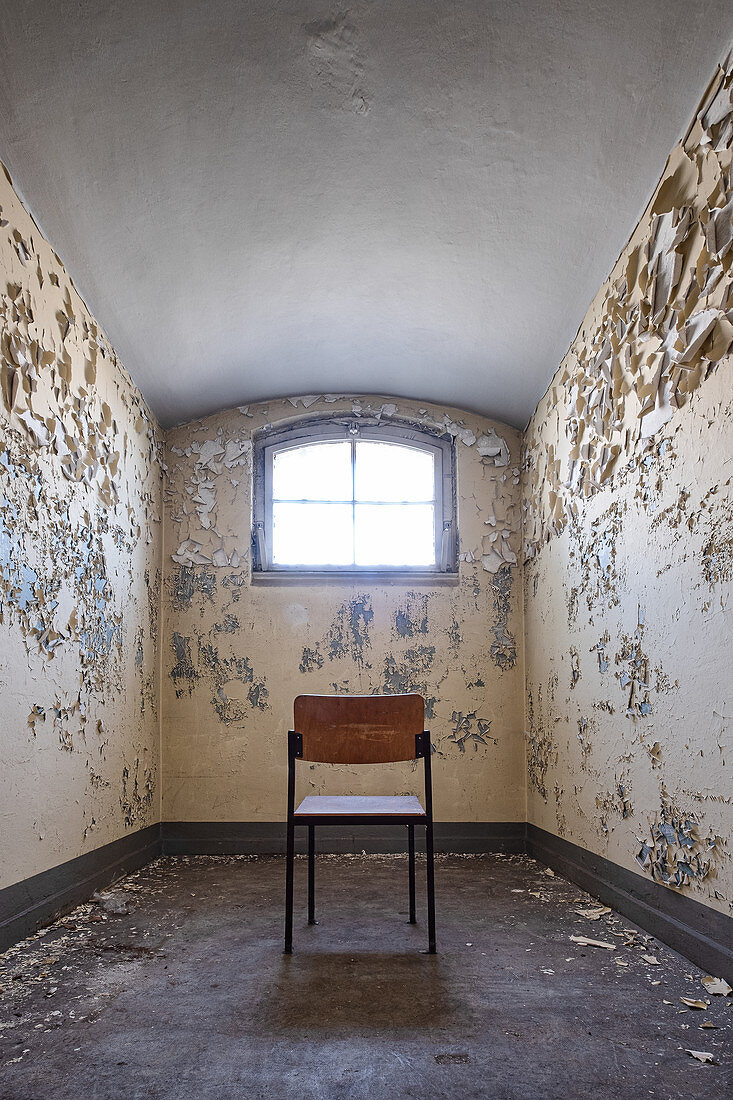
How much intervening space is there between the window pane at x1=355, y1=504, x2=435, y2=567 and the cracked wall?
18cm

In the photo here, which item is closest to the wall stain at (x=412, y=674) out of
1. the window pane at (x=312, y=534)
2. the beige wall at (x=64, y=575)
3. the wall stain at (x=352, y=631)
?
the wall stain at (x=352, y=631)

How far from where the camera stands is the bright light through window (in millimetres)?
4410

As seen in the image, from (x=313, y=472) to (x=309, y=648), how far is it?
1.01m

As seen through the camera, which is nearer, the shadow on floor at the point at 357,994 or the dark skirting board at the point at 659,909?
the shadow on floor at the point at 357,994

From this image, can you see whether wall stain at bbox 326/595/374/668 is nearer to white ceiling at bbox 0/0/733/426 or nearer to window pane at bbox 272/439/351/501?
window pane at bbox 272/439/351/501

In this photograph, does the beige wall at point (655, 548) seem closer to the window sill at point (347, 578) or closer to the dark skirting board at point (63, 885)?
the window sill at point (347, 578)

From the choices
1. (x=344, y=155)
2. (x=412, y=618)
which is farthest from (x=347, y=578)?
(x=344, y=155)

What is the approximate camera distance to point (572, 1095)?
1.56 m

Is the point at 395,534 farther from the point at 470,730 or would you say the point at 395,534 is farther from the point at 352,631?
the point at 470,730

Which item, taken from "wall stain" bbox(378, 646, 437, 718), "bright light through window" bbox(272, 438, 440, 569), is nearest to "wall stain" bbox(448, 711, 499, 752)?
"wall stain" bbox(378, 646, 437, 718)

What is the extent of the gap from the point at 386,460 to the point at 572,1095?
11.1 ft

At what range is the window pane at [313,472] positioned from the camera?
14.7ft

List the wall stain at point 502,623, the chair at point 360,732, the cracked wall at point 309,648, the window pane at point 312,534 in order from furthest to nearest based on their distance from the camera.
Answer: the window pane at point 312,534 < the wall stain at point 502,623 < the cracked wall at point 309,648 < the chair at point 360,732

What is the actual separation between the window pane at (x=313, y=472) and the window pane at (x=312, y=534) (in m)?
0.07
